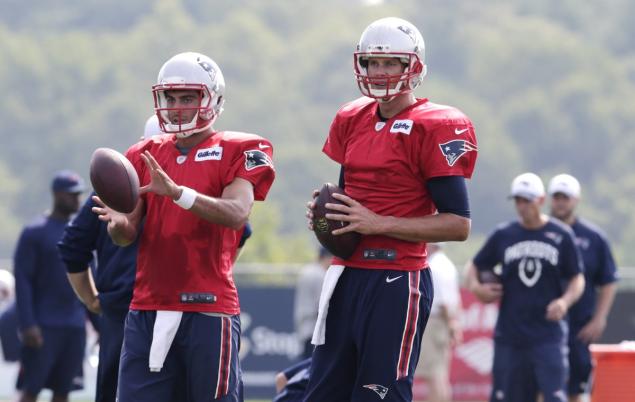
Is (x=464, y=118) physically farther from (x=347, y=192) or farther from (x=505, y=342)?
(x=505, y=342)

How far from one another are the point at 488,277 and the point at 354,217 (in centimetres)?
456

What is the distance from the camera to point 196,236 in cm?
591

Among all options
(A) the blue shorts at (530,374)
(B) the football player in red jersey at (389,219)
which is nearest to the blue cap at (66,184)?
(A) the blue shorts at (530,374)

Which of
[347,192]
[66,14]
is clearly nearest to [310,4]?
[66,14]

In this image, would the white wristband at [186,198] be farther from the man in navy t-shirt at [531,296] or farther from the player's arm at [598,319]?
the player's arm at [598,319]

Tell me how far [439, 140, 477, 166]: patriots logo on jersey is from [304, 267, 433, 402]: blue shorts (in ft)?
1.67

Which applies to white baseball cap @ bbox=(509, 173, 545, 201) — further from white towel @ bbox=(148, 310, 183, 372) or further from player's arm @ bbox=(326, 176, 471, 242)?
white towel @ bbox=(148, 310, 183, 372)

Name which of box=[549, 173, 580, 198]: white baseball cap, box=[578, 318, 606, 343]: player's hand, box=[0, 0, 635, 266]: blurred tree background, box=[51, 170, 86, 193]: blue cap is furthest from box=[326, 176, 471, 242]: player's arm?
box=[0, 0, 635, 266]: blurred tree background

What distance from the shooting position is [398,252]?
5.86m

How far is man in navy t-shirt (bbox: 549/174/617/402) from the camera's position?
1096 centimetres

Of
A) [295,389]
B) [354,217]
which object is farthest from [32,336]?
[354,217]

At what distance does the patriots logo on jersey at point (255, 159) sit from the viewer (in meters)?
5.96

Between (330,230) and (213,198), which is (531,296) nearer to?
(330,230)

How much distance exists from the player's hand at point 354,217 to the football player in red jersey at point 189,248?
0.37 metres
